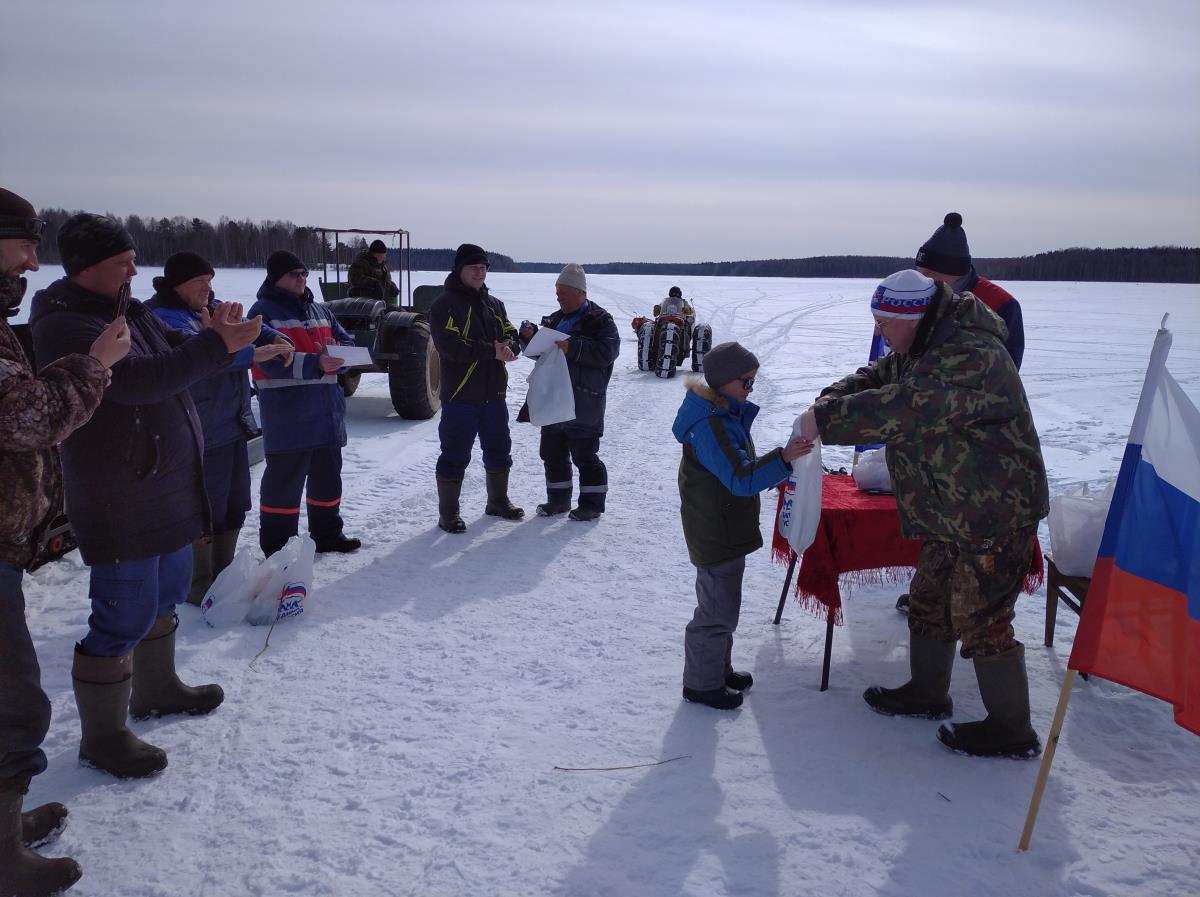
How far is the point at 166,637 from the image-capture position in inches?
123

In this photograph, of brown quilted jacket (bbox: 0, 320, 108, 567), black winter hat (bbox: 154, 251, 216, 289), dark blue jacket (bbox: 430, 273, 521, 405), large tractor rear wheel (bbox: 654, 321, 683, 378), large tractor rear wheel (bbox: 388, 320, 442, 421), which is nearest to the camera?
brown quilted jacket (bbox: 0, 320, 108, 567)

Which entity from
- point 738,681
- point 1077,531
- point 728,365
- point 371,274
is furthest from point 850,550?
point 371,274

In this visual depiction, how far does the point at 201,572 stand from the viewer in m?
4.27

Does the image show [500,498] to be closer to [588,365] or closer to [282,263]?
[588,365]

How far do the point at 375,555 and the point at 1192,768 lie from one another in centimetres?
402

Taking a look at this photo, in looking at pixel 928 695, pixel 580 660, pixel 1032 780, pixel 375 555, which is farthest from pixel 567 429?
pixel 1032 780

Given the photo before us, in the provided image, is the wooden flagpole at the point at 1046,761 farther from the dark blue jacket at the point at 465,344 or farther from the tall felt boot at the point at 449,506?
the dark blue jacket at the point at 465,344

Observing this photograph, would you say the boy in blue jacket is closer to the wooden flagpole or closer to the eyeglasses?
Result: the wooden flagpole

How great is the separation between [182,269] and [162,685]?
1890 millimetres

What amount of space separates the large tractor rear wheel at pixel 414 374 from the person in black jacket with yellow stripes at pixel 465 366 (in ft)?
9.66

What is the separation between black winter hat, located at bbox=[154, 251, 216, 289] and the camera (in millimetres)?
3898

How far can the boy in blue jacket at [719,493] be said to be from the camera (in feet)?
10.2

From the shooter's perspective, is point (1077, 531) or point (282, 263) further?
point (282, 263)

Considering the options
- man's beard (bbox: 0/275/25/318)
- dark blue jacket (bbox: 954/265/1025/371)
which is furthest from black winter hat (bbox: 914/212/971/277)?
man's beard (bbox: 0/275/25/318)
